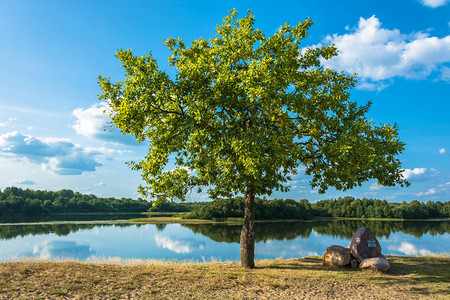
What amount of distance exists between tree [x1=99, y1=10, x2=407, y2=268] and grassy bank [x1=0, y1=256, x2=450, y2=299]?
3.90m

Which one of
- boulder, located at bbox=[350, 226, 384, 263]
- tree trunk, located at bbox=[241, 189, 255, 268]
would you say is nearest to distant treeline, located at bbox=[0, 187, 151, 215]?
tree trunk, located at bbox=[241, 189, 255, 268]

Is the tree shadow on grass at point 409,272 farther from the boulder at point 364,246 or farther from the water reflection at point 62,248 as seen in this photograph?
the water reflection at point 62,248

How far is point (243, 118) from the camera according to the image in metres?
17.3

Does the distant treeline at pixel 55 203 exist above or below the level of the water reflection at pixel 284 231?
above

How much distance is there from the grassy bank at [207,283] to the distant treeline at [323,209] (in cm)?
7368

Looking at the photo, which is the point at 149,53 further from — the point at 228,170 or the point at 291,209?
the point at 291,209

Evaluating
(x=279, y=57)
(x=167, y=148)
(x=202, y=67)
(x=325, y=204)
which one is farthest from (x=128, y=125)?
(x=325, y=204)

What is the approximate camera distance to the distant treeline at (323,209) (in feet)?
294

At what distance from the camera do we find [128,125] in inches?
653

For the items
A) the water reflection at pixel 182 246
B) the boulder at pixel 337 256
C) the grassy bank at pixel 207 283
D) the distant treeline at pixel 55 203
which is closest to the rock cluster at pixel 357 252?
the boulder at pixel 337 256

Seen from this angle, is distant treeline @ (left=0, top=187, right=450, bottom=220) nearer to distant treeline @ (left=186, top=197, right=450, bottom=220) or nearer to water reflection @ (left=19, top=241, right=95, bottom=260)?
distant treeline @ (left=186, top=197, right=450, bottom=220)

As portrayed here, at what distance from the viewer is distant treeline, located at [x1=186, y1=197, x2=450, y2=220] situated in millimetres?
89750

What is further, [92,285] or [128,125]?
[128,125]

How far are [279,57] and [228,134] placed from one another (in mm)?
5567
